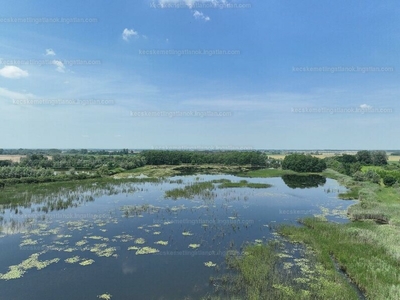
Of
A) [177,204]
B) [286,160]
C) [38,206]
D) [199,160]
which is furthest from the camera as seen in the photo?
[199,160]

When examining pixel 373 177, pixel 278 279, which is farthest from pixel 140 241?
pixel 373 177

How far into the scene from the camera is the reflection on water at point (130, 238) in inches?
491

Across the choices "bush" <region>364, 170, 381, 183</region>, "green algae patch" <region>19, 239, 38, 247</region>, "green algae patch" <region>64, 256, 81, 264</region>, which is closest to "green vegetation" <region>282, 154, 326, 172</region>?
"bush" <region>364, 170, 381, 183</region>

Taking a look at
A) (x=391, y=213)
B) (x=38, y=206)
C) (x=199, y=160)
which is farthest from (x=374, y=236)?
(x=199, y=160)

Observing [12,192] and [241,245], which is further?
[12,192]

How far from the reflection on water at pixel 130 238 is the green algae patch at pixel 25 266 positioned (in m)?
0.05

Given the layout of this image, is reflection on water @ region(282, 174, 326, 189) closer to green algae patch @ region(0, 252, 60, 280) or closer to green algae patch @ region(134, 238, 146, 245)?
green algae patch @ region(134, 238, 146, 245)

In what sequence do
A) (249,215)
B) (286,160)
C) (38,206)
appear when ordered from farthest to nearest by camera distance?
(286,160)
(38,206)
(249,215)

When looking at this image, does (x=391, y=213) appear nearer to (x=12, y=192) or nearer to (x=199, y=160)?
(x=12, y=192)

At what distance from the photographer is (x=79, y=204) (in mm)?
29203

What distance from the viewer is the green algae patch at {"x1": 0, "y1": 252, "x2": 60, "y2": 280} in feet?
42.6

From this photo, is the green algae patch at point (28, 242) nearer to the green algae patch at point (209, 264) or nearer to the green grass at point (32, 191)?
the green algae patch at point (209, 264)

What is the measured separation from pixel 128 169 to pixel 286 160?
161 ft

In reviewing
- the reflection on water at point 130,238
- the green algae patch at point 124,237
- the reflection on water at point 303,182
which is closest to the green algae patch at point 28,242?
the reflection on water at point 130,238
